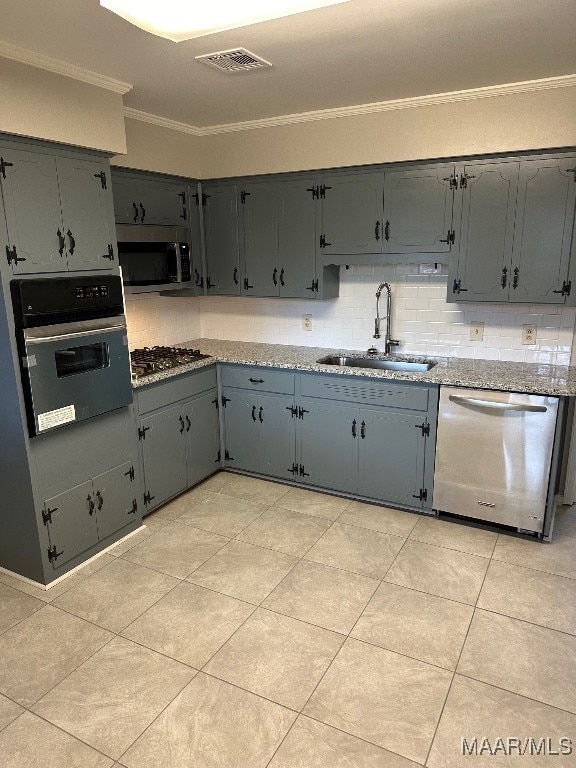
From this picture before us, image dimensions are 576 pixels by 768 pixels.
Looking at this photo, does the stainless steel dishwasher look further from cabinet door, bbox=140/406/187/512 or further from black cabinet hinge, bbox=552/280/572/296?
cabinet door, bbox=140/406/187/512

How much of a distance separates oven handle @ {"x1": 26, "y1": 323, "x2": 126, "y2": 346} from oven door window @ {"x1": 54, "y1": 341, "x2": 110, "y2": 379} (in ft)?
0.20

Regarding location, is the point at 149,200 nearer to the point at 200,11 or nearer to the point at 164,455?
the point at 164,455

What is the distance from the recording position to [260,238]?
388 cm

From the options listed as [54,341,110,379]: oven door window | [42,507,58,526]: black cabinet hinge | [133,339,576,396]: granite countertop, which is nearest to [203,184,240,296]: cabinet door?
[133,339,576,396]: granite countertop

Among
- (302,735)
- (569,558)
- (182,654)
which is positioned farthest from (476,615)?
(182,654)

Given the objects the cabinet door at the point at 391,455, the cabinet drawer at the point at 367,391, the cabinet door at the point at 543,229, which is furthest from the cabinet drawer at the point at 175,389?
the cabinet door at the point at 543,229

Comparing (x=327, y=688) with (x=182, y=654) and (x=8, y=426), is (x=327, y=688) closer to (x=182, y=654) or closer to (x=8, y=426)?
(x=182, y=654)

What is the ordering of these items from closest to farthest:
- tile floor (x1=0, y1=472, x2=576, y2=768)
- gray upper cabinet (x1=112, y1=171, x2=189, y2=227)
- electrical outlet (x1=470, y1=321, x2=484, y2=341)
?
tile floor (x1=0, y1=472, x2=576, y2=768) → gray upper cabinet (x1=112, y1=171, x2=189, y2=227) → electrical outlet (x1=470, y1=321, x2=484, y2=341)

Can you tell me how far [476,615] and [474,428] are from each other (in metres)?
1.06

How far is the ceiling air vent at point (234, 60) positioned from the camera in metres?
2.39

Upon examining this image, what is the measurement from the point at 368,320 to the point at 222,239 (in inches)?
50.1

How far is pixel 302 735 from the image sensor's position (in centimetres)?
188

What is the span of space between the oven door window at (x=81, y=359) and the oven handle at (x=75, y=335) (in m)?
0.06

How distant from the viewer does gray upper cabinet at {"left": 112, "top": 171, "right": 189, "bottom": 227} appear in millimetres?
3352
